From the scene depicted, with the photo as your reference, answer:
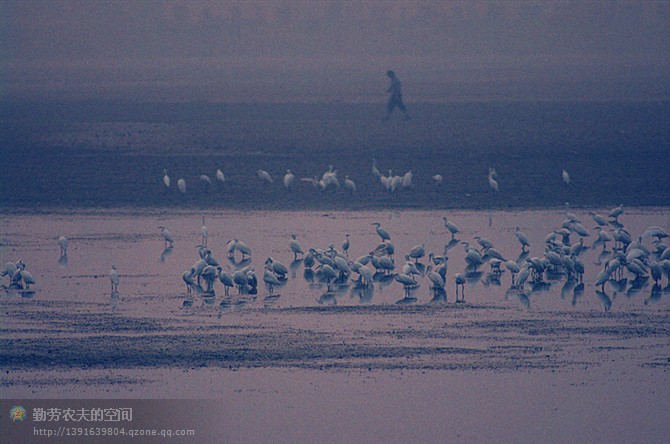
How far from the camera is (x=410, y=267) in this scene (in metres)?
17.3

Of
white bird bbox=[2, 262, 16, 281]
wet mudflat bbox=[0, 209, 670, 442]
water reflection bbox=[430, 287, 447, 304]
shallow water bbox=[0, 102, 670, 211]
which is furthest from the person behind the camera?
shallow water bbox=[0, 102, 670, 211]

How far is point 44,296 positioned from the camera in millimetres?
16906

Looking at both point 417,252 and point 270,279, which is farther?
point 417,252

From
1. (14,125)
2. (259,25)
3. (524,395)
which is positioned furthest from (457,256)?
(259,25)

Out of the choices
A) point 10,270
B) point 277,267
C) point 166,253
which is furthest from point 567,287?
point 10,270

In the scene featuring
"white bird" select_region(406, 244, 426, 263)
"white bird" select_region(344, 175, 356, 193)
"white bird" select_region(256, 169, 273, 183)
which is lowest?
"white bird" select_region(406, 244, 426, 263)

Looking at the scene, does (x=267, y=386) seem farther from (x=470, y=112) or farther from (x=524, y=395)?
(x=470, y=112)

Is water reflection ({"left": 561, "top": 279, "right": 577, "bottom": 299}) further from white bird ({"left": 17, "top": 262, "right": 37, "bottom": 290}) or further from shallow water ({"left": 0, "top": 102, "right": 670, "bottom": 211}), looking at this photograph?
shallow water ({"left": 0, "top": 102, "right": 670, "bottom": 211})

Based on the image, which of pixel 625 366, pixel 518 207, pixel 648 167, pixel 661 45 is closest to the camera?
pixel 625 366

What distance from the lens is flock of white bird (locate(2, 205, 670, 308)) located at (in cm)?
1703

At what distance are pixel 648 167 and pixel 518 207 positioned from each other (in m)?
6.95

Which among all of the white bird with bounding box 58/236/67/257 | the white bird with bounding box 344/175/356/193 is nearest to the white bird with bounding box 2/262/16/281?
the white bird with bounding box 58/236/67/257

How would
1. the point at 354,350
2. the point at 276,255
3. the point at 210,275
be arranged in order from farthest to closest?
the point at 276,255, the point at 210,275, the point at 354,350

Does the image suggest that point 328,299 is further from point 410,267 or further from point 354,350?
point 354,350
